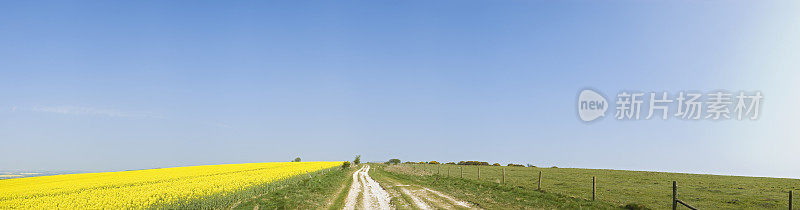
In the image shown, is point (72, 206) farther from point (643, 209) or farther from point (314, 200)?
point (643, 209)

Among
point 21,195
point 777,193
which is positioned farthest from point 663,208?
point 21,195

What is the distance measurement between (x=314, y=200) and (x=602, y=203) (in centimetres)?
1681

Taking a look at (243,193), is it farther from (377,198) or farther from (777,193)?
(777,193)

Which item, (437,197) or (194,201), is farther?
(437,197)

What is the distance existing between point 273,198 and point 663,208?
2313cm

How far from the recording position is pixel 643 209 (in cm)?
1923

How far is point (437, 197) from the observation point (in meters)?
22.9

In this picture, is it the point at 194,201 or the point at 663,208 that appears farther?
the point at 663,208

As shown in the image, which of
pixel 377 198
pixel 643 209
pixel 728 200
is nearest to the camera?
pixel 643 209

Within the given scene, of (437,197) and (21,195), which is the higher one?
(437,197)

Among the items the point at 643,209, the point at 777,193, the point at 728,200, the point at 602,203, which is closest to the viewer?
the point at 643,209

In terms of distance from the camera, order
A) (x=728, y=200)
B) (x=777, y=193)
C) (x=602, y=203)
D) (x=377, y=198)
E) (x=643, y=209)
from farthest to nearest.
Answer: (x=777, y=193)
(x=728, y=200)
(x=377, y=198)
(x=602, y=203)
(x=643, y=209)

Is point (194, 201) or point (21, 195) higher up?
point (194, 201)

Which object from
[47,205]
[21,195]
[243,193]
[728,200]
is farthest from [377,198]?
[21,195]
